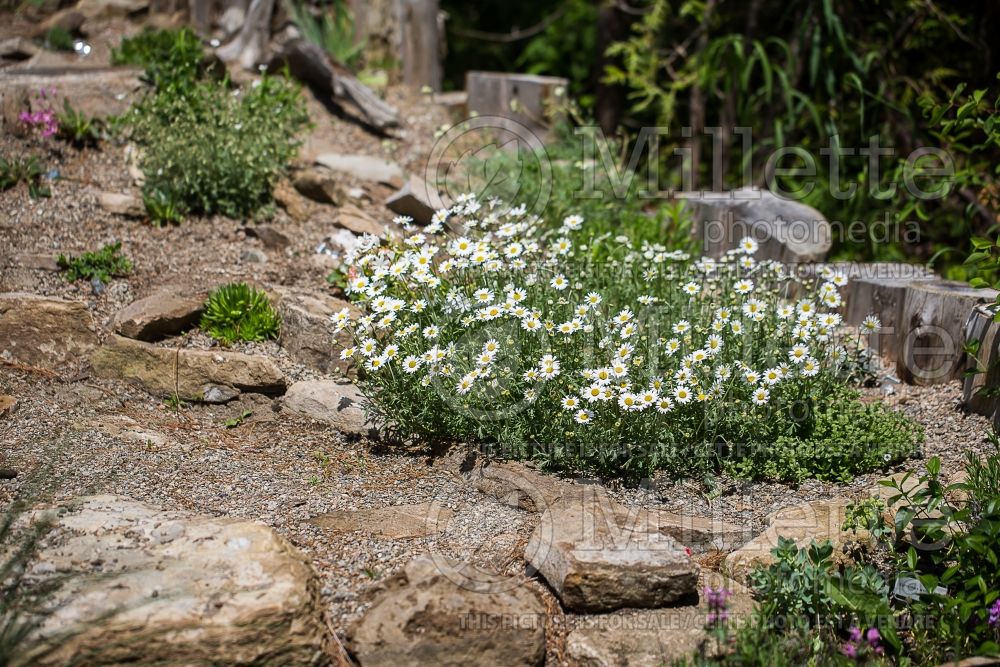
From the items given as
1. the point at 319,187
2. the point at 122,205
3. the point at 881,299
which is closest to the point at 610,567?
the point at 881,299

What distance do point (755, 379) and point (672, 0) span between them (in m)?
5.13

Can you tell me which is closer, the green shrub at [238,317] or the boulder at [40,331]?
the boulder at [40,331]

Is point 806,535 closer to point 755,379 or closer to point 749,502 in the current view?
point 749,502

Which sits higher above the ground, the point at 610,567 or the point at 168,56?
the point at 168,56

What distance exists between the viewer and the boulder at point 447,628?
277 centimetres

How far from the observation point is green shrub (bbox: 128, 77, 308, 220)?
5.34 metres

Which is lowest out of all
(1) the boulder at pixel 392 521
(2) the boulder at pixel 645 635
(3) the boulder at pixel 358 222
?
(2) the boulder at pixel 645 635

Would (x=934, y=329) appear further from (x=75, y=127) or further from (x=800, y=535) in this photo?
(x=75, y=127)

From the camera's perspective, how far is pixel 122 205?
17.5 feet

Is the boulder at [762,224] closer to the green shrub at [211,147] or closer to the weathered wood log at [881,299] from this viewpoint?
the weathered wood log at [881,299]

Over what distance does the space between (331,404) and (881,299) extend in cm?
279

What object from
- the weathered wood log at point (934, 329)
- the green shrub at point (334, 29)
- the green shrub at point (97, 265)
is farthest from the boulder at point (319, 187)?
the weathered wood log at point (934, 329)

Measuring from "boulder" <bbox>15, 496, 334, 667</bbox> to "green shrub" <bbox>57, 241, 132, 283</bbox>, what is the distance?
194 centimetres

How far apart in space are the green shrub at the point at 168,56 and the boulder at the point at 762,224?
10.9 feet
